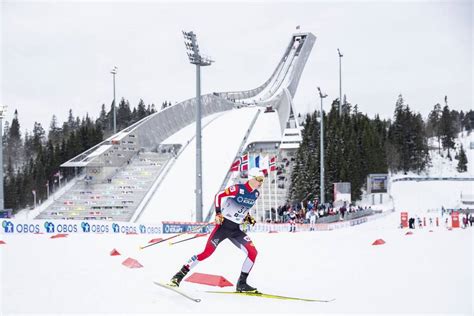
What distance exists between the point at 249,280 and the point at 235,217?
1540 mm

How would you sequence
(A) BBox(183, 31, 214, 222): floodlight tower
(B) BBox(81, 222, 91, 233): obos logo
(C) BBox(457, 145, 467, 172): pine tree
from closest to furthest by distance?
1. (B) BBox(81, 222, 91, 233): obos logo
2. (A) BBox(183, 31, 214, 222): floodlight tower
3. (C) BBox(457, 145, 467, 172): pine tree

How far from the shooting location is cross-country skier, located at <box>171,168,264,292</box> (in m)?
6.01

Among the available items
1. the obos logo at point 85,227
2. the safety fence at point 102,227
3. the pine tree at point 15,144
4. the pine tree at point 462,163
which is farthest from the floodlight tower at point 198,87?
the pine tree at point 15,144

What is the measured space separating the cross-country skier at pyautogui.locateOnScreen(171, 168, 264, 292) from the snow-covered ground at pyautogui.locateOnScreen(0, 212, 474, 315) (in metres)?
0.30

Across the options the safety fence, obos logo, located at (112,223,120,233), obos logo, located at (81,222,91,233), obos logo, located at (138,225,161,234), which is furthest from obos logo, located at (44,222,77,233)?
obos logo, located at (138,225,161,234)

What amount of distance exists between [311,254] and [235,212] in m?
4.78

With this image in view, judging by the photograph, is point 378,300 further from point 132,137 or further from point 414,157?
point 414,157

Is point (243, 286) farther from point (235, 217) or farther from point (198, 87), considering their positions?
point (198, 87)

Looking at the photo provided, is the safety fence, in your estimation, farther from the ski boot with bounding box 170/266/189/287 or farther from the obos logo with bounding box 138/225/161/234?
the ski boot with bounding box 170/266/189/287

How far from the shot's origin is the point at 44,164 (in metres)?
51.2

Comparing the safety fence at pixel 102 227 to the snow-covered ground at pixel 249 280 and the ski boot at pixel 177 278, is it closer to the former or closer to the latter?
the snow-covered ground at pixel 249 280

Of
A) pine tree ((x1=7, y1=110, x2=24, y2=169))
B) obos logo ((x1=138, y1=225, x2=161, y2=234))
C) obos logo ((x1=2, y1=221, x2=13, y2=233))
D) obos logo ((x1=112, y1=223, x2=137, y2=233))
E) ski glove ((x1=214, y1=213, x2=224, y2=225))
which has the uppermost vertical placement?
pine tree ((x1=7, y1=110, x2=24, y2=169))

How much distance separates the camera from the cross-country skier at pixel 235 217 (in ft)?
19.7

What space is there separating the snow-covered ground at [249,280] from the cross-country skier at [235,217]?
0.30 m
